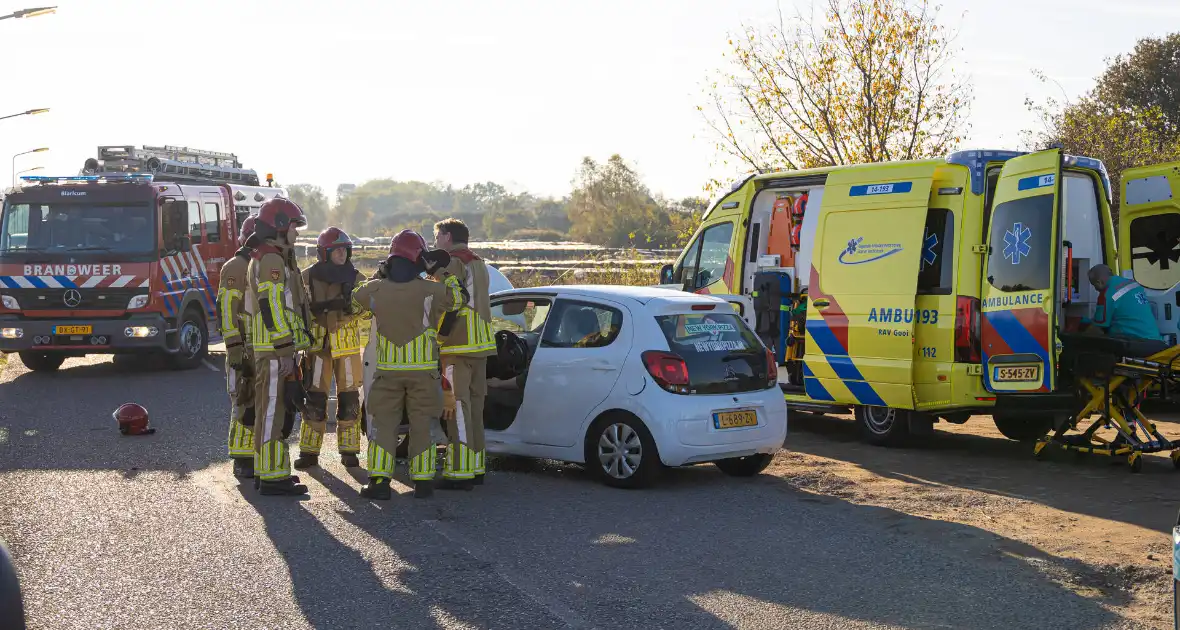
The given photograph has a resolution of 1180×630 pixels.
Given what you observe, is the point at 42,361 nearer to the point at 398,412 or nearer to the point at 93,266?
the point at 93,266

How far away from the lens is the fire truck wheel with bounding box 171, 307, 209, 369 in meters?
18.2

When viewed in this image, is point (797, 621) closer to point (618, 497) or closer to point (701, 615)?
point (701, 615)

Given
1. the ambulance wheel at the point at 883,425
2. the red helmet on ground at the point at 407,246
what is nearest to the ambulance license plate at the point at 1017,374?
the ambulance wheel at the point at 883,425

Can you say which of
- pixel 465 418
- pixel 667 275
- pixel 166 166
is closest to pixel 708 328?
pixel 465 418

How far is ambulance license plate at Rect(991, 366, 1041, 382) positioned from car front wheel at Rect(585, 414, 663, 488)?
125 inches

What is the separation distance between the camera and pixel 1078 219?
11.3 m

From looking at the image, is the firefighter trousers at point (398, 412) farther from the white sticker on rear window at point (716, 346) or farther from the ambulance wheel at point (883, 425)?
the ambulance wheel at point (883, 425)

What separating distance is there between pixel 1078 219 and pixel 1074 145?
52.2 feet

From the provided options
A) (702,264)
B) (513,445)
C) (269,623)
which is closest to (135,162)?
(702,264)

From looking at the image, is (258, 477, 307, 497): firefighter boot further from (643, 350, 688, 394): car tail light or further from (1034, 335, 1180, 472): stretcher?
(1034, 335, 1180, 472): stretcher

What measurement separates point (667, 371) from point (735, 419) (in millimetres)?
631

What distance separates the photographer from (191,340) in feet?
60.8

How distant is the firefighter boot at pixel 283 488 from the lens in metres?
8.69

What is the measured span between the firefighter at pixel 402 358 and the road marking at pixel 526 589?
915 millimetres
